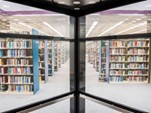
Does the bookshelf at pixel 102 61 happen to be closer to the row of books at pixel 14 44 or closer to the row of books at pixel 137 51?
the row of books at pixel 137 51

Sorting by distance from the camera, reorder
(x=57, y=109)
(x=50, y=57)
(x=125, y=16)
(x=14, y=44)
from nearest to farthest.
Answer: (x=57, y=109), (x=14, y=44), (x=125, y=16), (x=50, y=57)

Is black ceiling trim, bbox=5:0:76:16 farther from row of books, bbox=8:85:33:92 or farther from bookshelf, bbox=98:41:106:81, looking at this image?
bookshelf, bbox=98:41:106:81

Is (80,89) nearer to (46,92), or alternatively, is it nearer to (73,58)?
(73,58)

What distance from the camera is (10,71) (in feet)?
19.1

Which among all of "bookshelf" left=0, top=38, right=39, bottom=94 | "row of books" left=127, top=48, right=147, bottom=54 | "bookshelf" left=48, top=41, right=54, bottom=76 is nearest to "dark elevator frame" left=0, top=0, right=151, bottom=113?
"bookshelf" left=0, top=38, right=39, bottom=94

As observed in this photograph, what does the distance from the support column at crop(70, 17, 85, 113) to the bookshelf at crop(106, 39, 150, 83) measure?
4.89 meters

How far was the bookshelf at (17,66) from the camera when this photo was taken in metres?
5.80

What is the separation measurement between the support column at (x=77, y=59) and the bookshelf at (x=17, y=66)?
315 centimetres

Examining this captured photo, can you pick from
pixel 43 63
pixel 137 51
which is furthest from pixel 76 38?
pixel 137 51

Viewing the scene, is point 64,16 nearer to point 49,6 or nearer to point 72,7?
point 72,7

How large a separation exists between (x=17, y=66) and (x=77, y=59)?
3.58 meters

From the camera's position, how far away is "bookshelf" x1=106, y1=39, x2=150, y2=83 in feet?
25.3

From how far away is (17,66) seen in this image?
5.86m

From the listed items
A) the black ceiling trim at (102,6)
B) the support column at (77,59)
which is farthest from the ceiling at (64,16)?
the support column at (77,59)
